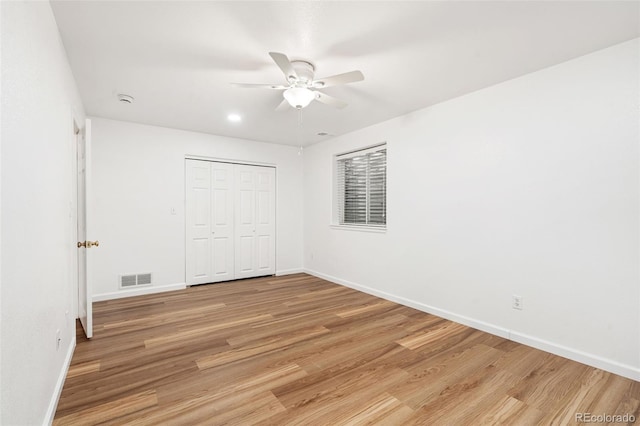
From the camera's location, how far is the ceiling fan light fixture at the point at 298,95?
2.56 metres

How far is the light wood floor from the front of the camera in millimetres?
1836

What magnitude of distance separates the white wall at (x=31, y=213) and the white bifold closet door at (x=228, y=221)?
8.64 ft

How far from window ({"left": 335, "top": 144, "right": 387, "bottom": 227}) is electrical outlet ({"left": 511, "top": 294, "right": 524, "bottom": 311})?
74.7 inches

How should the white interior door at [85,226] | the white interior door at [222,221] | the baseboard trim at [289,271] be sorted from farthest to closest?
the baseboard trim at [289,271], the white interior door at [222,221], the white interior door at [85,226]

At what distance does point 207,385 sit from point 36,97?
6.52 ft

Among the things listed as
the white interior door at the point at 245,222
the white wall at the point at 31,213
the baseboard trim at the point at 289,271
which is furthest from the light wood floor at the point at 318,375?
the baseboard trim at the point at 289,271

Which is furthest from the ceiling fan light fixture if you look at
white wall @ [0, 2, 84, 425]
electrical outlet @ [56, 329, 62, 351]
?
electrical outlet @ [56, 329, 62, 351]

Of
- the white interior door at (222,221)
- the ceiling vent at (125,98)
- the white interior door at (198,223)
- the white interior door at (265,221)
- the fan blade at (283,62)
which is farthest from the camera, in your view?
the white interior door at (265,221)

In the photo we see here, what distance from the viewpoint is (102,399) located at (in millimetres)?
1951

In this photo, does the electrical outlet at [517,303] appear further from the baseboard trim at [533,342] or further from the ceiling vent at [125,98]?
the ceiling vent at [125,98]

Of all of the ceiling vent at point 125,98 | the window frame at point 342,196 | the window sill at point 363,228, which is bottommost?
the window sill at point 363,228

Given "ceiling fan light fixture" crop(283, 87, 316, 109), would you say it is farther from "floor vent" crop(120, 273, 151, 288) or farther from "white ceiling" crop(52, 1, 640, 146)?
"floor vent" crop(120, 273, 151, 288)

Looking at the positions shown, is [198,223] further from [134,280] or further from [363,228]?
[363,228]

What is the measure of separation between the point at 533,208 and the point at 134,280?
4929 millimetres
